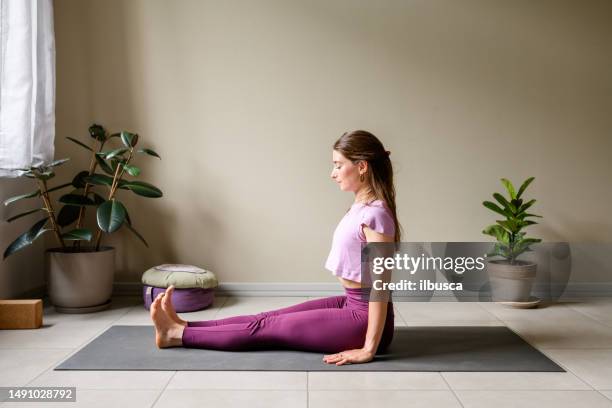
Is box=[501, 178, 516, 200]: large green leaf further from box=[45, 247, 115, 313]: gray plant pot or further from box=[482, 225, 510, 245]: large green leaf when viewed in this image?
box=[45, 247, 115, 313]: gray plant pot

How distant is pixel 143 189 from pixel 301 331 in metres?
1.42

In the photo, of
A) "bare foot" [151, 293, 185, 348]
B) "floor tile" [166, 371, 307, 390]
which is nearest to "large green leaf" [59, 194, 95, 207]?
"bare foot" [151, 293, 185, 348]

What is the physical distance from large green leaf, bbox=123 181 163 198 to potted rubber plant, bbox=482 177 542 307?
6.17 feet

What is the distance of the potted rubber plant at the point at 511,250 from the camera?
3.40 meters

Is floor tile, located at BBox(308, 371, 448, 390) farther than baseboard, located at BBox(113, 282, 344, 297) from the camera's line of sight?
No

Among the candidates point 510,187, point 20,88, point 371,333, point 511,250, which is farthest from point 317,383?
point 20,88

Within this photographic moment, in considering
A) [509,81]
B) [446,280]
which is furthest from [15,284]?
[509,81]

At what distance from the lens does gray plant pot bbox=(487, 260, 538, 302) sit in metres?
3.40

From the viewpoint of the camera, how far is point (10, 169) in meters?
3.11

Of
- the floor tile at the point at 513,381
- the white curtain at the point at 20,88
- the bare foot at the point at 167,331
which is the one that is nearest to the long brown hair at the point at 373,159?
the floor tile at the point at 513,381

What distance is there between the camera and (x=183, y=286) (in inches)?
129

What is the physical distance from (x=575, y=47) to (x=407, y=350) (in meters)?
2.30

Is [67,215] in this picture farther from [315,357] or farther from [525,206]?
[525,206]

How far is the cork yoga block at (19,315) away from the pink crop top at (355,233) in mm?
1482
